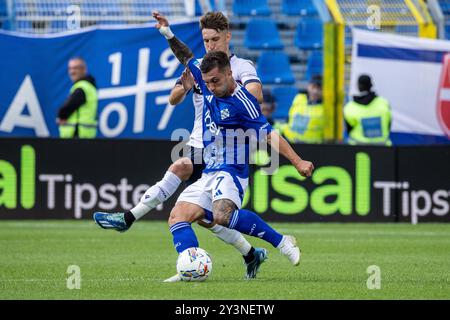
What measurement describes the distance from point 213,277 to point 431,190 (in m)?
7.90

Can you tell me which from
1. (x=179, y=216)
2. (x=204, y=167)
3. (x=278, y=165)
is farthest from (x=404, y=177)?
(x=179, y=216)

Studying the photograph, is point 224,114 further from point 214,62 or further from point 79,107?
point 79,107

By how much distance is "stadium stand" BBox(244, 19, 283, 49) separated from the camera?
20.9 metres

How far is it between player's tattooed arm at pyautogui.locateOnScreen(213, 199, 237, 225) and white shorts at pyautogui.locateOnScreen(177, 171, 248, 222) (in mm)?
50

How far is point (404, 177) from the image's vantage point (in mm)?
17000

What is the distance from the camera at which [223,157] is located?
30.9 feet

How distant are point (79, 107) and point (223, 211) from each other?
8636 millimetres

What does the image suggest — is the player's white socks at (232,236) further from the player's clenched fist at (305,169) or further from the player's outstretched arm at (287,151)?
the player's clenched fist at (305,169)

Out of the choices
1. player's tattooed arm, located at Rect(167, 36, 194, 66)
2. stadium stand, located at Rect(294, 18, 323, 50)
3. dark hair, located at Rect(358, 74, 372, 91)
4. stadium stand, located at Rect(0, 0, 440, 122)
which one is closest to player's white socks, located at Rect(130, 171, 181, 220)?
player's tattooed arm, located at Rect(167, 36, 194, 66)

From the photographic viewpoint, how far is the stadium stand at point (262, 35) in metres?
20.9

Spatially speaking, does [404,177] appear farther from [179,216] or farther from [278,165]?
[179,216]

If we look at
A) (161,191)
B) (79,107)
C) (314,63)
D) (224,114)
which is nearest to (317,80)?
(314,63)

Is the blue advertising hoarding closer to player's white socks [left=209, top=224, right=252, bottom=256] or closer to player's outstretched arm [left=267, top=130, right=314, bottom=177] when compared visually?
player's white socks [left=209, top=224, right=252, bottom=256]

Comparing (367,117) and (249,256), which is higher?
(367,117)
